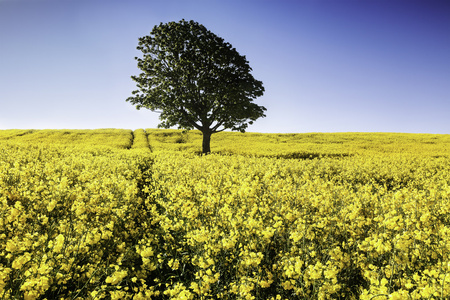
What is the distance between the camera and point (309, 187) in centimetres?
619

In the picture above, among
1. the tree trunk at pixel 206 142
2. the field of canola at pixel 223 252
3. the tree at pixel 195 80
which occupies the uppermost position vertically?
the tree at pixel 195 80

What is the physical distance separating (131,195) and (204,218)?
6.68ft

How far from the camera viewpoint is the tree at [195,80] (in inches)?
822

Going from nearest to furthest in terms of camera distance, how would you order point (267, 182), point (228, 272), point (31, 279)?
point (31, 279) < point (228, 272) < point (267, 182)

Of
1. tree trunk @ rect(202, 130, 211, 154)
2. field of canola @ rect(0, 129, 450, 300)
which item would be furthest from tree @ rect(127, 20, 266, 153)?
field of canola @ rect(0, 129, 450, 300)

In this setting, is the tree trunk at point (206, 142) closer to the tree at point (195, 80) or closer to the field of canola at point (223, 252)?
the tree at point (195, 80)

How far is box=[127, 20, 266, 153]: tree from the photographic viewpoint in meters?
20.9

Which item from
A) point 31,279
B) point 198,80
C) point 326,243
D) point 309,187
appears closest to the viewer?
point 31,279

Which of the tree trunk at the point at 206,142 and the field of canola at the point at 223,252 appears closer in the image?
the field of canola at the point at 223,252

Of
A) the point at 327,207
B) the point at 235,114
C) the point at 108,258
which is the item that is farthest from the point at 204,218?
the point at 235,114

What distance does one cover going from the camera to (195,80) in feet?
70.2

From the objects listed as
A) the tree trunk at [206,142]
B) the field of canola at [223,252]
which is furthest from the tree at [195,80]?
the field of canola at [223,252]

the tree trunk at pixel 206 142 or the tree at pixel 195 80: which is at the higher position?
the tree at pixel 195 80

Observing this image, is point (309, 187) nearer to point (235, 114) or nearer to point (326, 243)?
point (326, 243)
